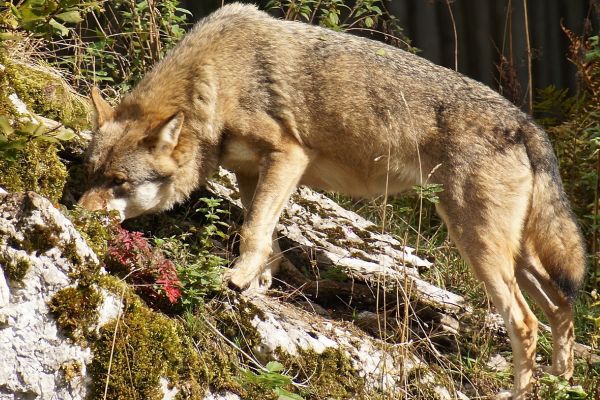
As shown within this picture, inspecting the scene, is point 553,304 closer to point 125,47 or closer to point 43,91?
point 43,91

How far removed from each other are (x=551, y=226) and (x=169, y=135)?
8.86 ft

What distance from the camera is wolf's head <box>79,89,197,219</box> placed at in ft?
19.7

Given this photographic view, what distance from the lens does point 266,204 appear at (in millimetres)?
6137

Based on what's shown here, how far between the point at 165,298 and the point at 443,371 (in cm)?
179

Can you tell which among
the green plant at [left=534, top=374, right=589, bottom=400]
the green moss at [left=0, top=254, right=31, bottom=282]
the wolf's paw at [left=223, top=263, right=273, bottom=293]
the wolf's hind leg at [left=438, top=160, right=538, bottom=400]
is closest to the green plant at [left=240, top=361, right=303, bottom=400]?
the wolf's paw at [left=223, top=263, right=273, bottom=293]

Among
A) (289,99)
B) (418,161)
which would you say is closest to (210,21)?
(289,99)

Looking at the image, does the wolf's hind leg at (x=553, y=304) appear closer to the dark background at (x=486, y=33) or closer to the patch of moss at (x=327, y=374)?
the patch of moss at (x=327, y=374)

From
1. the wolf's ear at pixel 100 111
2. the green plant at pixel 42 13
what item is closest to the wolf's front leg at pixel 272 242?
the wolf's ear at pixel 100 111

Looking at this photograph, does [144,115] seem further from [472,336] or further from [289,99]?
[472,336]

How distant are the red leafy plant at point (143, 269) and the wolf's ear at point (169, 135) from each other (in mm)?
1304

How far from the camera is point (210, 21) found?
22.0ft

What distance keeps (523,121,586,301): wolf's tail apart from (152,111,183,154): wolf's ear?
2.41 m

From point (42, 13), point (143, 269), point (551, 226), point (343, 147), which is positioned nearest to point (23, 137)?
point (42, 13)

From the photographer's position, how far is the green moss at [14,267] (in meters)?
4.10
